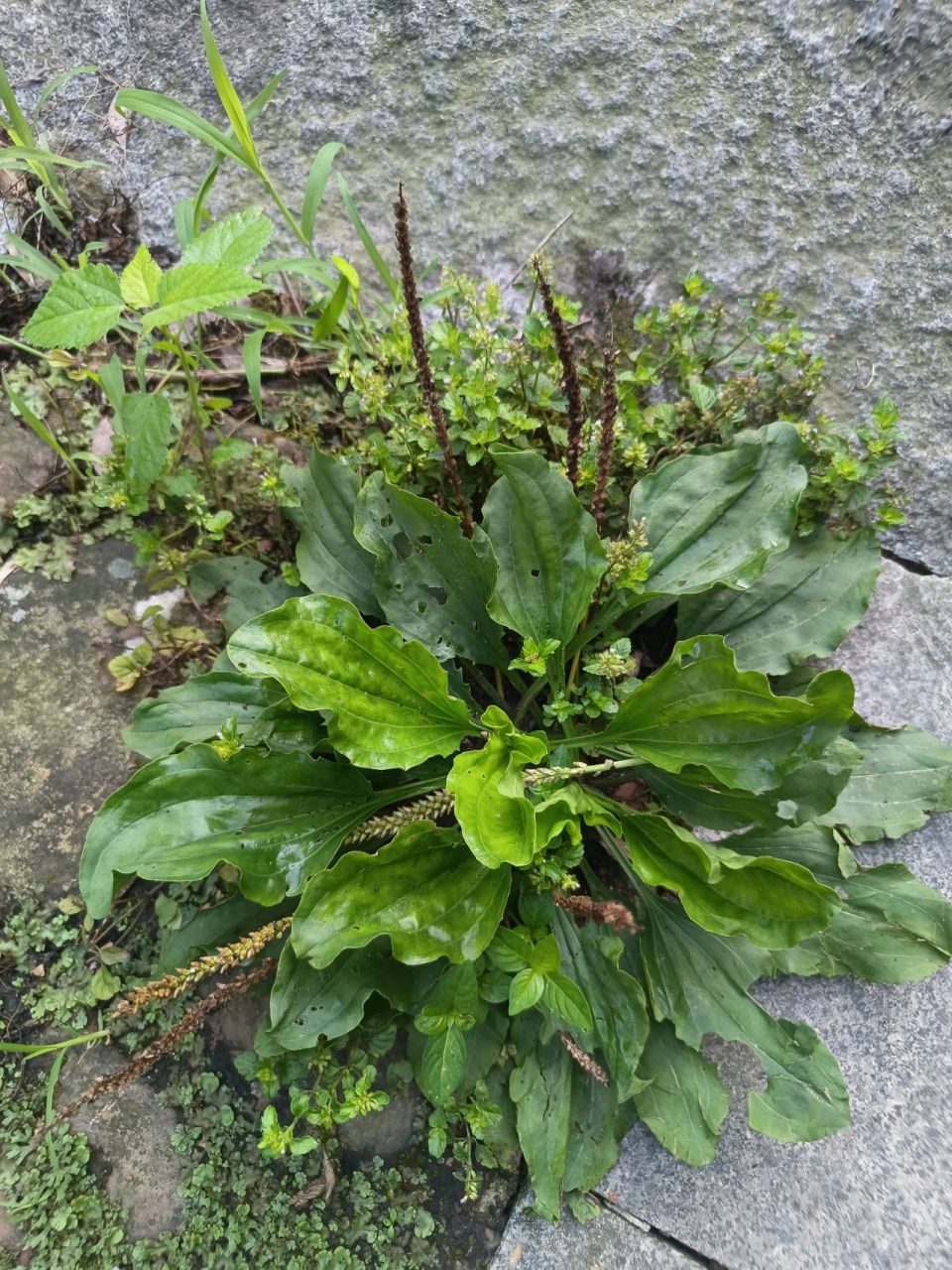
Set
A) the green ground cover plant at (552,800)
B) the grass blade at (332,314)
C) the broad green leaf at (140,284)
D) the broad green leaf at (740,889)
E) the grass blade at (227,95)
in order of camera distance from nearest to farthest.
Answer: the broad green leaf at (740,889), the green ground cover plant at (552,800), the broad green leaf at (140,284), the grass blade at (227,95), the grass blade at (332,314)

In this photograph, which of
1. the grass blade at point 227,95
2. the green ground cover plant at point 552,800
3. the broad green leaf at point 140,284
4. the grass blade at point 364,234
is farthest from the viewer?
the grass blade at point 364,234

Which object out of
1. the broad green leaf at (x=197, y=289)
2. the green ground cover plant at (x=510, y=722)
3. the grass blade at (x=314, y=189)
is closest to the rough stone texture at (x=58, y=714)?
the green ground cover plant at (x=510, y=722)

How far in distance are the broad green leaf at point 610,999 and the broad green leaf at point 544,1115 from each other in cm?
11

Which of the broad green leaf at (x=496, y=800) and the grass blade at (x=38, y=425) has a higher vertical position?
the grass blade at (x=38, y=425)

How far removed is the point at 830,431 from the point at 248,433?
5.30 feet

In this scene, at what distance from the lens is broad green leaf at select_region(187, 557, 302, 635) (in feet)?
6.81

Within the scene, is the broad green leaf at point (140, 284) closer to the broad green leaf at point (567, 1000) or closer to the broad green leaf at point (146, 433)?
the broad green leaf at point (146, 433)

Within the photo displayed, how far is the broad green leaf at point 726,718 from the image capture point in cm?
152

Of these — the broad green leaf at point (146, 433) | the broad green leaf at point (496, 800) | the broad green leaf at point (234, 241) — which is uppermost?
the broad green leaf at point (234, 241)

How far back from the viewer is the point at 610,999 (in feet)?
6.04

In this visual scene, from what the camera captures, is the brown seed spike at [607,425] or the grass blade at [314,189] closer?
the brown seed spike at [607,425]

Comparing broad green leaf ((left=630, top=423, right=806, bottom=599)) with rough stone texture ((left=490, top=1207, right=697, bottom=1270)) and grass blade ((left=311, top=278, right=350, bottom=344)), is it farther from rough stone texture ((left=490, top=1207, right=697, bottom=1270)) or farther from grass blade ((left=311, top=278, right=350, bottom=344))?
rough stone texture ((left=490, top=1207, right=697, bottom=1270))

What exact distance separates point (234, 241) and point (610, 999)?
1869 millimetres

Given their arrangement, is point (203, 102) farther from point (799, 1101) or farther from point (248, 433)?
point (799, 1101)
